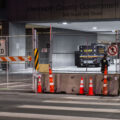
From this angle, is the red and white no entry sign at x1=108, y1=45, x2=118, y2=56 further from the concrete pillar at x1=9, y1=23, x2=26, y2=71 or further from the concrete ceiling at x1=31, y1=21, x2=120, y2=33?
Answer: the concrete ceiling at x1=31, y1=21, x2=120, y2=33

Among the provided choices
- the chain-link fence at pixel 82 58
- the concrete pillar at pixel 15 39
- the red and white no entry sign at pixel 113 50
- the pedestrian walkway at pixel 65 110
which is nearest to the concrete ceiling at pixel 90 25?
the concrete pillar at pixel 15 39

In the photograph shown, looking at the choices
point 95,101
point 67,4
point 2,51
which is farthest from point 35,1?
point 95,101

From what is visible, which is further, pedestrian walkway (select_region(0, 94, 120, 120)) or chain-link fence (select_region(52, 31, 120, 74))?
chain-link fence (select_region(52, 31, 120, 74))

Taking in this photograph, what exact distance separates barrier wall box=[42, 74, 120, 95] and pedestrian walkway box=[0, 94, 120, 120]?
1261mm

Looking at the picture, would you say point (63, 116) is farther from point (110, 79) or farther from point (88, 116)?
point (110, 79)

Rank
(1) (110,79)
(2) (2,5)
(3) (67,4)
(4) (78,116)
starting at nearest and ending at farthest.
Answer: (4) (78,116)
(1) (110,79)
(3) (67,4)
(2) (2,5)

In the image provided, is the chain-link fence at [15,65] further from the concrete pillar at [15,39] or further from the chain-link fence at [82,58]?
Answer: the chain-link fence at [82,58]

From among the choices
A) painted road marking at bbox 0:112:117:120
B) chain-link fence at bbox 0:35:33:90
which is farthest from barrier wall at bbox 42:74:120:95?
painted road marking at bbox 0:112:117:120

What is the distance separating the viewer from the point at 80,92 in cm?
1471

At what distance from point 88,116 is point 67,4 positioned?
65.6 feet

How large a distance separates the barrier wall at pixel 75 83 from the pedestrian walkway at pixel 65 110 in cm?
126

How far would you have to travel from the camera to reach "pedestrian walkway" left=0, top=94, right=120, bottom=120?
9.67 metres

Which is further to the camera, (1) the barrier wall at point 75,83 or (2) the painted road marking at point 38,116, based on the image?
(1) the barrier wall at point 75,83

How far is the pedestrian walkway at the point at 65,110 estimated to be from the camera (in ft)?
31.7
